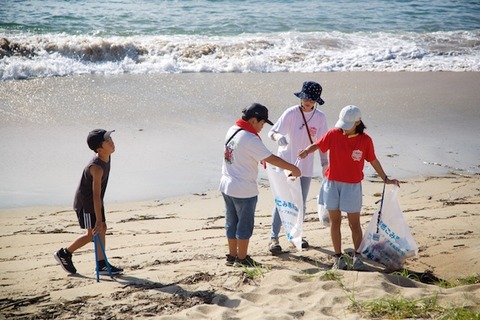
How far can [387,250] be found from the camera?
6.01 metres

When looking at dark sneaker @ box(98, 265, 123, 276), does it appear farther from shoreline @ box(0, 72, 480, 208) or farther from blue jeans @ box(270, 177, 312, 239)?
shoreline @ box(0, 72, 480, 208)

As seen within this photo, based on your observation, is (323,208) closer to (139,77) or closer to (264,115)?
(264,115)

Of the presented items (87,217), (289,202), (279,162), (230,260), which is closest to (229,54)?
(289,202)

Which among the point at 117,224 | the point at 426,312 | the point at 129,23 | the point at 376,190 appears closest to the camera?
the point at 426,312

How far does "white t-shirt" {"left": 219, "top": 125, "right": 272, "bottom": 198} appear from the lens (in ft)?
18.4

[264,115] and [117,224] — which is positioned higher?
[264,115]

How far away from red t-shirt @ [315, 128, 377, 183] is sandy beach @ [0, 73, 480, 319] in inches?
35.3

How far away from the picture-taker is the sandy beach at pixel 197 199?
5.28 meters

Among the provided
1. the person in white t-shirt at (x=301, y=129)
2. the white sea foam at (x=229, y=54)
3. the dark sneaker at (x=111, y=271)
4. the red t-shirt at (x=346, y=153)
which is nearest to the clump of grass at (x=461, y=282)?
the red t-shirt at (x=346, y=153)

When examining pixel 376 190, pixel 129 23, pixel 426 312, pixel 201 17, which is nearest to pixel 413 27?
pixel 201 17

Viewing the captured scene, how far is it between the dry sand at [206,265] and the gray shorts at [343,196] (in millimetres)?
616

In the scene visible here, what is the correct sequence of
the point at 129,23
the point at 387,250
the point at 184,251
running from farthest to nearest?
the point at 129,23 → the point at 184,251 → the point at 387,250

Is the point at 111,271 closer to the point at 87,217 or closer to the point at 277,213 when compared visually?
the point at 87,217

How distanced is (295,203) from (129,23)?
44.5ft
